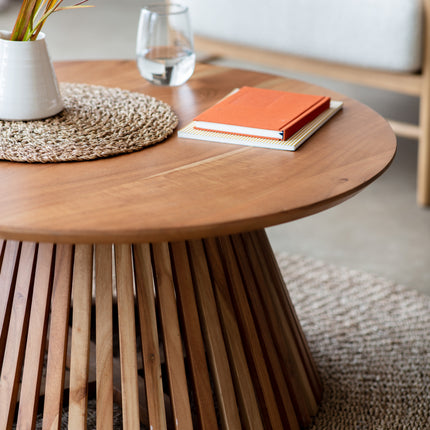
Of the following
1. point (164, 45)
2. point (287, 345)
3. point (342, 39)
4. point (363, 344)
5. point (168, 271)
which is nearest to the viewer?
point (168, 271)

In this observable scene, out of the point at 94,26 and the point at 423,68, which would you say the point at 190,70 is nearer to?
the point at 423,68

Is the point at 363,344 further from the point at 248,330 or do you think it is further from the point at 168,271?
the point at 168,271

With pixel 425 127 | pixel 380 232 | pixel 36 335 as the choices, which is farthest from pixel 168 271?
pixel 425 127

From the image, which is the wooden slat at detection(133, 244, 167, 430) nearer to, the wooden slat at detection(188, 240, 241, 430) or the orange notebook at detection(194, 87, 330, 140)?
the wooden slat at detection(188, 240, 241, 430)

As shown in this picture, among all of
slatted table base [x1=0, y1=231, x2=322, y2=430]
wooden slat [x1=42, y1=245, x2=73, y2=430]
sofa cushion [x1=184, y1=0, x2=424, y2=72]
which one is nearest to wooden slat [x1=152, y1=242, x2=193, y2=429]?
slatted table base [x1=0, y1=231, x2=322, y2=430]

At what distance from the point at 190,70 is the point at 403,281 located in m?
0.71

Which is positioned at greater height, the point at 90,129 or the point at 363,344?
the point at 90,129

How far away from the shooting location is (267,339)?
991 mm

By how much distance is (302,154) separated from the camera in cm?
90

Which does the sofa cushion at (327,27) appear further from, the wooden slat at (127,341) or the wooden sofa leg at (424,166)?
the wooden slat at (127,341)

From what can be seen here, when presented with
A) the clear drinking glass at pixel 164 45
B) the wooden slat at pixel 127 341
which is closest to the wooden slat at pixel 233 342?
the wooden slat at pixel 127 341

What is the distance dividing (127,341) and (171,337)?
6cm

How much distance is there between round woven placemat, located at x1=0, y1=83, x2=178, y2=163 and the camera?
87 centimetres

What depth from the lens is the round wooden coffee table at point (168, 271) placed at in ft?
2.39
